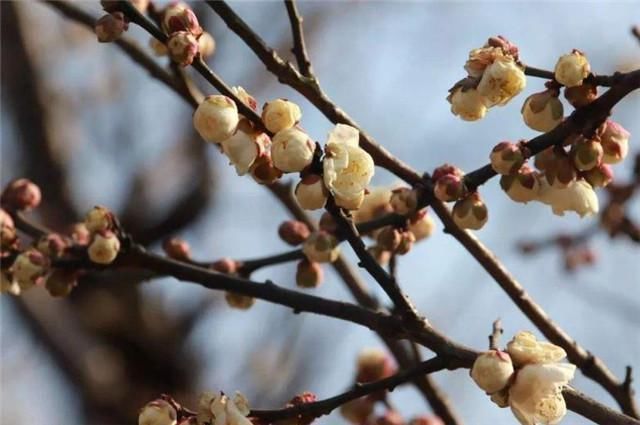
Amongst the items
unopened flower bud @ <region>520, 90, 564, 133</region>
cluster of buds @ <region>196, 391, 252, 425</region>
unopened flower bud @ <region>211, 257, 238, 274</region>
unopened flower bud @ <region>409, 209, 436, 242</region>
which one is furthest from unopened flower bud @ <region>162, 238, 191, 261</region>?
unopened flower bud @ <region>520, 90, 564, 133</region>

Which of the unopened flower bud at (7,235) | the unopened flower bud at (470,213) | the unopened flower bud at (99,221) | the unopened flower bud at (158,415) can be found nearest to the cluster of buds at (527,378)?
the unopened flower bud at (470,213)

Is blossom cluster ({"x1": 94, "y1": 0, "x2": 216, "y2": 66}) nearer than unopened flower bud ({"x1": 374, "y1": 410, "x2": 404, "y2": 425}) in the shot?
Yes

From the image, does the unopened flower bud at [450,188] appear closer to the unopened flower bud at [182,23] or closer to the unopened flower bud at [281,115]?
the unopened flower bud at [281,115]

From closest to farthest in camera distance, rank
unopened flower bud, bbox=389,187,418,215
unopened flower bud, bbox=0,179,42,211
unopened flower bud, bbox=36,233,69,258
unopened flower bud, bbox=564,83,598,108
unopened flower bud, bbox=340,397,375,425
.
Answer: unopened flower bud, bbox=564,83,598,108 → unopened flower bud, bbox=389,187,418,215 → unopened flower bud, bbox=36,233,69,258 → unopened flower bud, bbox=0,179,42,211 → unopened flower bud, bbox=340,397,375,425

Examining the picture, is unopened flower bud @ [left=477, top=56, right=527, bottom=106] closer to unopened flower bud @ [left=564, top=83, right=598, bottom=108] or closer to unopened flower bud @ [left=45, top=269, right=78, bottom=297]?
unopened flower bud @ [left=564, top=83, right=598, bottom=108]

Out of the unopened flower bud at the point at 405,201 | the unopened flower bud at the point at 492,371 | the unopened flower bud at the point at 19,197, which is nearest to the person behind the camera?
the unopened flower bud at the point at 492,371

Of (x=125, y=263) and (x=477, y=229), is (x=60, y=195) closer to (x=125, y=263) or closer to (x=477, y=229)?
(x=125, y=263)
